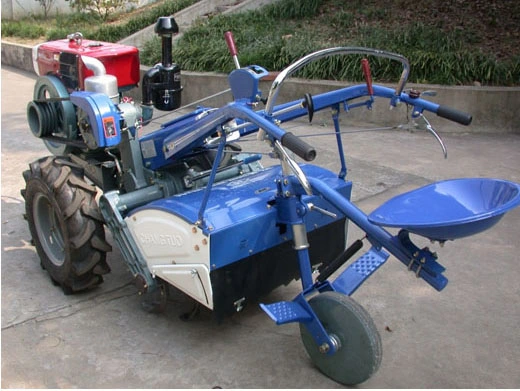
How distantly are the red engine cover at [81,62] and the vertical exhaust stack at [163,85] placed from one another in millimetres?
288

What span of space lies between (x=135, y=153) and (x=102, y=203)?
361 mm

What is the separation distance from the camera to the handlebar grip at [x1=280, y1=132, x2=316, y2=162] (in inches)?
89.3

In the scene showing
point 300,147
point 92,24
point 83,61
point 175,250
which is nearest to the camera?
point 300,147

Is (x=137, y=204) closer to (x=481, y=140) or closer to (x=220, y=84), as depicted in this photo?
(x=481, y=140)

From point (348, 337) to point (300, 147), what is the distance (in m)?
0.92

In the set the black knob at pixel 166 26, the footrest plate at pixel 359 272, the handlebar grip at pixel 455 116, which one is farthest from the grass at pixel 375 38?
the footrest plate at pixel 359 272

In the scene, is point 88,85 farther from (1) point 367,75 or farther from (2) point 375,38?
(2) point 375,38

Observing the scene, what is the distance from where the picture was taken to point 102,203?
11.2 feet

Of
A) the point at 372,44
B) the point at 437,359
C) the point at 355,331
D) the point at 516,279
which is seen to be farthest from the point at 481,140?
the point at 355,331

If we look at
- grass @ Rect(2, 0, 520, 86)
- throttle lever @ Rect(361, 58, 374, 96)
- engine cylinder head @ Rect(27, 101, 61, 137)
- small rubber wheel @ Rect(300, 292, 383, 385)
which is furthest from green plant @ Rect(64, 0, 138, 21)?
small rubber wheel @ Rect(300, 292, 383, 385)

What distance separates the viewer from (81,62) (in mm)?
3955

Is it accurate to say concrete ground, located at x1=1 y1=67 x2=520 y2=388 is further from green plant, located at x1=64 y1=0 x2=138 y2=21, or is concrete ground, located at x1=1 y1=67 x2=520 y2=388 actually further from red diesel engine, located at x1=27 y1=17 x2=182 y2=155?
green plant, located at x1=64 y1=0 x2=138 y2=21

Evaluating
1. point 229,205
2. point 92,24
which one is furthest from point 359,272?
point 92,24

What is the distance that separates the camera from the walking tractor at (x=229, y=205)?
8.55 ft
